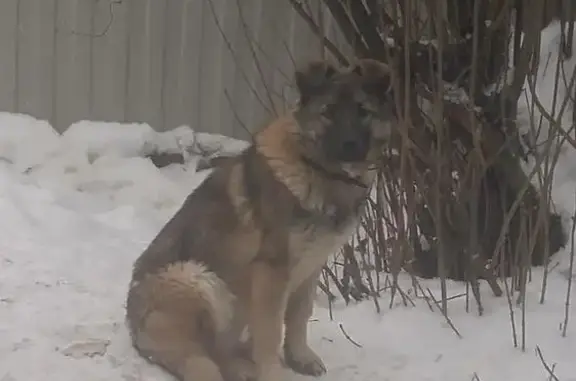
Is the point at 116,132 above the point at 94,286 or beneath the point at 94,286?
above

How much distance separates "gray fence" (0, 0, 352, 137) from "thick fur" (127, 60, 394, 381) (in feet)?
10.2

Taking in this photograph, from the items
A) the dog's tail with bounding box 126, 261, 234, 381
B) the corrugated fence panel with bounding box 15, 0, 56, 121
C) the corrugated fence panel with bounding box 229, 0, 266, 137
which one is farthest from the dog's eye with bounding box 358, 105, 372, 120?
the corrugated fence panel with bounding box 15, 0, 56, 121

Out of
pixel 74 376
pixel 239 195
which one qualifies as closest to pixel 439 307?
pixel 239 195

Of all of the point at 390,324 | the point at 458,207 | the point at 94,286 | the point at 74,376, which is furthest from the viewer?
the point at 94,286

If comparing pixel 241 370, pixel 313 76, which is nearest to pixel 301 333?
pixel 241 370

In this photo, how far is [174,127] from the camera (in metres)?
6.02

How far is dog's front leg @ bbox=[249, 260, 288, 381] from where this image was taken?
2.51 meters

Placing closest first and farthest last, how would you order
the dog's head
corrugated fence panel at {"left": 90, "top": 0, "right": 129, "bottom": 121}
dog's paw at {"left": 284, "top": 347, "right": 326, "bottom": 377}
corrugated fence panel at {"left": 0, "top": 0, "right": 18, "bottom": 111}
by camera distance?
the dog's head → dog's paw at {"left": 284, "top": 347, "right": 326, "bottom": 377} → corrugated fence panel at {"left": 0, "top": 0, "right": 18, "bottom": 111} → corrugated fence panel at {"left": 90, "top": 0, "right": 129, "bottom": 121}

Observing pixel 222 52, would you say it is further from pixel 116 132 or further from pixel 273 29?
pixel 116 132

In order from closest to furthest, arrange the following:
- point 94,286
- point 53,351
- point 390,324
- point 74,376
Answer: point 74,376, point 53,351, point 390,324, point 94,286

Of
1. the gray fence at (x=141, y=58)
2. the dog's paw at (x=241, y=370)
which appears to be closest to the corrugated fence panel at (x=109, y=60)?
the gray fence at (x=141, y=58)

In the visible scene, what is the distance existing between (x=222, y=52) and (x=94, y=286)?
9.26 feet

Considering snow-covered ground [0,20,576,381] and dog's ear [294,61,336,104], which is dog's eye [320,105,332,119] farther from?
snow-covered ground [0,20,576,381]

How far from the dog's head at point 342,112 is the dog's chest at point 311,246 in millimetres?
211
